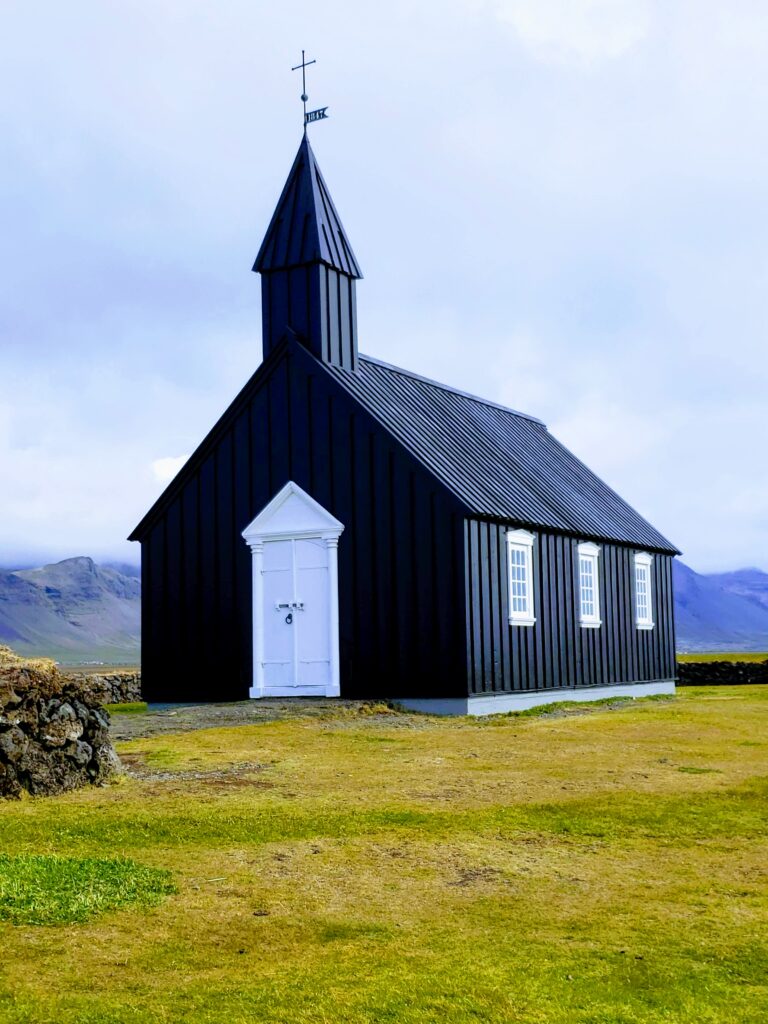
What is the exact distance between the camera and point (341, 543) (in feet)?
73.7

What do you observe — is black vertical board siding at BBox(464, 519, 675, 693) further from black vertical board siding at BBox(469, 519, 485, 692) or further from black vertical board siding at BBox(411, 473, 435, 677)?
black vertical board siding at BBox(411, 473, 435, 677)

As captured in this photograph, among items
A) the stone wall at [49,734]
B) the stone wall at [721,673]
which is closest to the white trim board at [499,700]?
the stone wall at [49,734]

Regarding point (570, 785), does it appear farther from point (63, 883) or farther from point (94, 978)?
point (94, 978)

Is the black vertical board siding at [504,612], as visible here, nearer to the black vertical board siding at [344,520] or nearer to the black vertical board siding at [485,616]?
the black vertical board siding at [485,616]

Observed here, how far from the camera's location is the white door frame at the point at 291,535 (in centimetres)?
2244

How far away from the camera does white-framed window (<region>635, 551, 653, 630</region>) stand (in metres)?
30.2

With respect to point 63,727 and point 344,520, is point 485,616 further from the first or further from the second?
point 63,727

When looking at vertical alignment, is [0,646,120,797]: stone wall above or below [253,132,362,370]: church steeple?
below

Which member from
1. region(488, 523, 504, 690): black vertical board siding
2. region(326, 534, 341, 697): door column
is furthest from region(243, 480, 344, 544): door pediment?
region(488, 523, 504, 690): black vertical board siding

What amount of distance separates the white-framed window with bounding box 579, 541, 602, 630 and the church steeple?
6940 mm

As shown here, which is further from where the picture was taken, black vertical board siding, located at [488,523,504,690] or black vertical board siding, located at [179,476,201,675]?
black vertical board siding, located at [179,476,201,675]

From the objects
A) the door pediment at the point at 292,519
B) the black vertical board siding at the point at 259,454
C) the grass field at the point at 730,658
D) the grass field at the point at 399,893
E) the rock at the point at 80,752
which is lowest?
the grass field at the point at 399,893

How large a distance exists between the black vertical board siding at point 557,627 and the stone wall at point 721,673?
30.2 feet

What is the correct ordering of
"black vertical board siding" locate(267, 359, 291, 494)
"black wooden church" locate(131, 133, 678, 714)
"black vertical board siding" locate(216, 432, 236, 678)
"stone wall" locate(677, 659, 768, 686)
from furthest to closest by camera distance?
"stone wall" locate(677, 659, 768, 686), "black vertical board siding" locate(216, 432, 236, 678), "black vertical board siding" locate(267, 359, 291, 494), "black wooden church" locate(131, 133, 678, 714)
